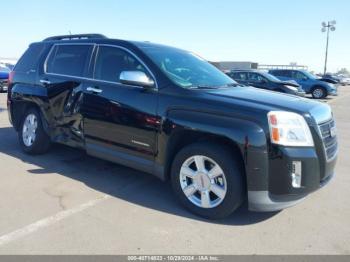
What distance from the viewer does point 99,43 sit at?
16.7 ft

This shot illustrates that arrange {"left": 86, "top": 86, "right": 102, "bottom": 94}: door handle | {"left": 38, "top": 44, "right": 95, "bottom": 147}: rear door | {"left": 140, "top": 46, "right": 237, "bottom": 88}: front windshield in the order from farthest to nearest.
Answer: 1. {"left": 38, "top": 44, "right": 95, "bottom": 147}: rear door
2. {"left": 86, "top": 86, "right": 102, "bottom": 94}: door handle
3. {"left": 140, "top": 46, "right": 237, "bottom": 88}: front windshield

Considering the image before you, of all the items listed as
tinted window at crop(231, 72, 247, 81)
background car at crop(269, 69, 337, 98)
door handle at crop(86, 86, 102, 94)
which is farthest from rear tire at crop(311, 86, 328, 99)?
door handle at crop(86, 86, 102, 94)

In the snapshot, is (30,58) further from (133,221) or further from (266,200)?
(266,200)

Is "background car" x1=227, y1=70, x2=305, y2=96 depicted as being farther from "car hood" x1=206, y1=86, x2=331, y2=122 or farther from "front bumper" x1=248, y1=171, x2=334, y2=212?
"front bumper" x1=248, y1=171, x2=334, y2=212

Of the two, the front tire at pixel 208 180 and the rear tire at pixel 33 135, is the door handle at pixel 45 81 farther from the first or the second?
the front tire at pixel 208 180

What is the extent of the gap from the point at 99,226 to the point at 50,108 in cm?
264

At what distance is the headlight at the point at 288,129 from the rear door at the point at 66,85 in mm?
2768

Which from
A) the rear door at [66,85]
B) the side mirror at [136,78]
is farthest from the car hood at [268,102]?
the rear door at [66,85]

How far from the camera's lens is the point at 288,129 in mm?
3521

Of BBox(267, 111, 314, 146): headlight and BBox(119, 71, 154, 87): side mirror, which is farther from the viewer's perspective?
BBox(119, 71, 154, 87): side mirror

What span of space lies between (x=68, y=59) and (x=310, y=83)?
19.9 metres

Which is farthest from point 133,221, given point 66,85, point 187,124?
point 66,85

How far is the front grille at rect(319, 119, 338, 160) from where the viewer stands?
12.5 ft

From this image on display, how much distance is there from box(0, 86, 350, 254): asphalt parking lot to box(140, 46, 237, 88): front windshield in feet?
4.76
